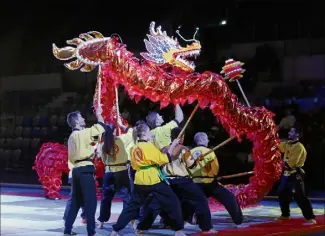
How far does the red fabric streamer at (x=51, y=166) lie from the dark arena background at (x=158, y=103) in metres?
0.10

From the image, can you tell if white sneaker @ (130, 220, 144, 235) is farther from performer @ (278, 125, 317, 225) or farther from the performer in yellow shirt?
performer @ (278, 125, 317, 225)

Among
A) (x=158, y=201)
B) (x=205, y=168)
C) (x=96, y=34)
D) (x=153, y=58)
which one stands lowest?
(x=158, y=201)

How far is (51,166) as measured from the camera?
859 cm

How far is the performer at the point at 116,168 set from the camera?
8273 millimetres

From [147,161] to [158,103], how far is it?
1.62m

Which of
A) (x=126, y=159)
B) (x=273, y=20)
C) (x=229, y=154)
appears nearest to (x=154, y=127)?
(x=126, y=159)

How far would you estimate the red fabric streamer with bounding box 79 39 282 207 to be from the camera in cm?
812

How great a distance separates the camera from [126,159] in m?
8.32

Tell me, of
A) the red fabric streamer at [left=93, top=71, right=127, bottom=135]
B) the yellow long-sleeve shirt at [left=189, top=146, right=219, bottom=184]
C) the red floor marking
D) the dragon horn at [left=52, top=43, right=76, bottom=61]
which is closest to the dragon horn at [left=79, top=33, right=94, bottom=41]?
the dragon horn at [left=52, top=43, right=76, bottom=61]

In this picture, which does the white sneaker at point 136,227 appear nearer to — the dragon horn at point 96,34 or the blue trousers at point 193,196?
the blue trousers at point 193,196

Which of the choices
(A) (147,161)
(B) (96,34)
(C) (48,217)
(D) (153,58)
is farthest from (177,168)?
(C) (48,217)

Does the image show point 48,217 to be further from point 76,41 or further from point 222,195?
point 76,41

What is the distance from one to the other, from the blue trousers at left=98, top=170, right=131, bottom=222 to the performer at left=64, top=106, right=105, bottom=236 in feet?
2.41

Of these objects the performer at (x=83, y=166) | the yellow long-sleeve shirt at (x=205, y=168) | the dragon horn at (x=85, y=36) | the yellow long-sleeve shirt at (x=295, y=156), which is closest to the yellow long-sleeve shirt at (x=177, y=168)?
the yellow long-sleeve shirt at (x=205, y=168)
